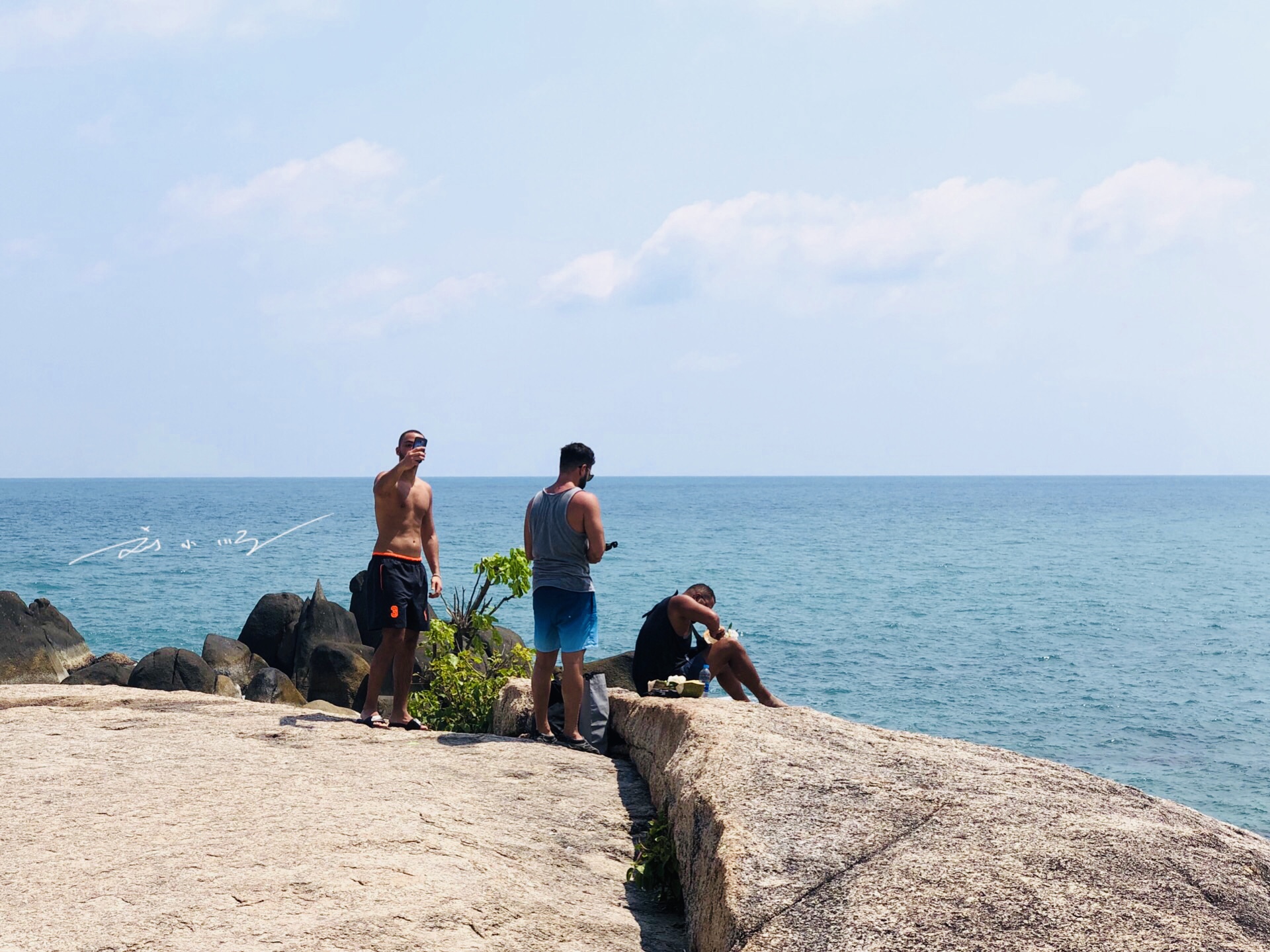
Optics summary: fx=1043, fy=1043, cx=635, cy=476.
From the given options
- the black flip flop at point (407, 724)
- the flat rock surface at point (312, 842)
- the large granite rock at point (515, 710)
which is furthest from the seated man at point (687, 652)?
the black flip flop at point (407, 724)

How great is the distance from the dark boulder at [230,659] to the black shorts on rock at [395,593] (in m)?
13.2

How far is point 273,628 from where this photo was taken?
21594mm

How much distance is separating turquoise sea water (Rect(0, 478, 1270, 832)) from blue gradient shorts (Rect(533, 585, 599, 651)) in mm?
12488

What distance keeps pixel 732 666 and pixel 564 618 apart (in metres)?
1.83

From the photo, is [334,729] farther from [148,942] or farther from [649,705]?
[148,942]

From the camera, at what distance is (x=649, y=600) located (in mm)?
39562

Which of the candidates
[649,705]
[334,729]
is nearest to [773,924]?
[649,705]

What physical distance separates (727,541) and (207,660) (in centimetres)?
5800

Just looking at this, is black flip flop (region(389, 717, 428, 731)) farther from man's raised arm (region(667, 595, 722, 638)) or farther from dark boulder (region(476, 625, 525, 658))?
dark boulder (region(476, 625, 525, 658))

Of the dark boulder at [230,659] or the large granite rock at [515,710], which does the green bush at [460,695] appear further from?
the dark boulder at [230,659]

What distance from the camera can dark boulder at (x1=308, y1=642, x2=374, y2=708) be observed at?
631 inches

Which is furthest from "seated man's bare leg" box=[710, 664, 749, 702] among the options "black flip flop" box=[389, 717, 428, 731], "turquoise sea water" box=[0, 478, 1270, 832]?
"turquoise sea water" box=[0, 478, 1270, 832]

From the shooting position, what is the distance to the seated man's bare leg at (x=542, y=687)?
7.29 metres

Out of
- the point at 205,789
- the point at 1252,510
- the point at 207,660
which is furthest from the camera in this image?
the point at 1252,510
